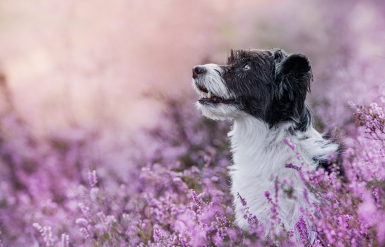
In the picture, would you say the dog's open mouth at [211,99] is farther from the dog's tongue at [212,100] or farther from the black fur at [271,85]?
the black fur at [271,85]

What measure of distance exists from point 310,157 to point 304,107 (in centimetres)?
48

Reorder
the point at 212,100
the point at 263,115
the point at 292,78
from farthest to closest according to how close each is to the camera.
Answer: the point at 212,100, the point at 263,115, the point at 292,78

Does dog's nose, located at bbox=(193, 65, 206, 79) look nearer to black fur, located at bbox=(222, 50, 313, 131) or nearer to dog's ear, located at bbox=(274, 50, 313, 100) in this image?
black fur, located at bbox=(222, 50, 313, 131)

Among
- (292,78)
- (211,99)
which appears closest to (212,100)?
(211,99)

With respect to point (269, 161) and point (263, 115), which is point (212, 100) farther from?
point (269, 161)

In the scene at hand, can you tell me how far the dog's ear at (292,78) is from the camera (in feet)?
9.09

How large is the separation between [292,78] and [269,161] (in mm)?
778

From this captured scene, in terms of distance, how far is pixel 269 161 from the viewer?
290 centimetres

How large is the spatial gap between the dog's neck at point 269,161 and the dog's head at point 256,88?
0.11m

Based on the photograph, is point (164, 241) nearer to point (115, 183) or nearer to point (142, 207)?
point (142, 207)

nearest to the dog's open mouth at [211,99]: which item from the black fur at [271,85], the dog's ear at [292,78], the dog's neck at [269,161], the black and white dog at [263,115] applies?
the black and white dog at [263,115]

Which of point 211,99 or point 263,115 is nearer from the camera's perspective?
point 263,115

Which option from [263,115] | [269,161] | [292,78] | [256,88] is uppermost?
[292,78]

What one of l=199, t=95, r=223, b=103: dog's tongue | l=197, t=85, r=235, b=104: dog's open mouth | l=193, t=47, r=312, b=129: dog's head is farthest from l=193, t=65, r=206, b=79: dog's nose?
l=199, t=95, r=223, b=103: dog's tongue
